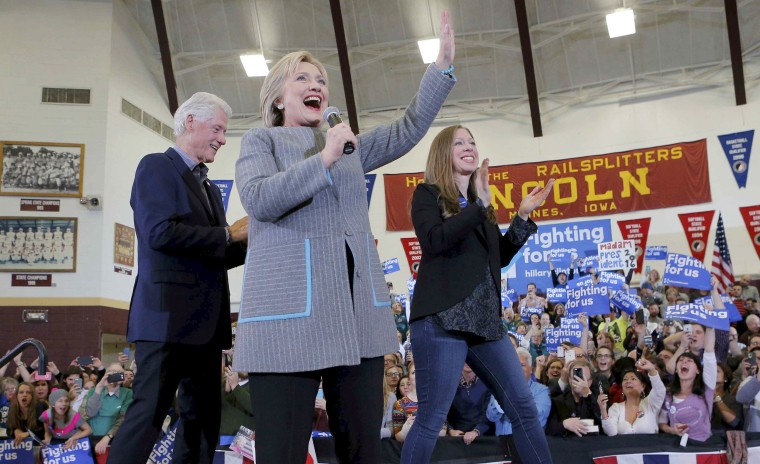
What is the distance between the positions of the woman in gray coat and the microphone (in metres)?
0.02

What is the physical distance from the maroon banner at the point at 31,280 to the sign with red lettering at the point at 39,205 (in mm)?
1237

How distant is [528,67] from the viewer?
15242mm

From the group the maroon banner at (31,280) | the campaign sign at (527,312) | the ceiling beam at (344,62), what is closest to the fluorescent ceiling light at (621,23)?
the ceiling beam at (344,62)

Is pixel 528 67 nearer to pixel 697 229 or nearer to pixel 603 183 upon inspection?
pixel 603 183

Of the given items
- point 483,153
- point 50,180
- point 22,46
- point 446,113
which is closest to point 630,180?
point 483,153

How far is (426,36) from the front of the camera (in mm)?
15781

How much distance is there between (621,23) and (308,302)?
557 inches

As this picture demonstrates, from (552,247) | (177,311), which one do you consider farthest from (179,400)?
(552,247)

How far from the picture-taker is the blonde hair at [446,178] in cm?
303

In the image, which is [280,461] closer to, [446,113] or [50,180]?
[50,180]

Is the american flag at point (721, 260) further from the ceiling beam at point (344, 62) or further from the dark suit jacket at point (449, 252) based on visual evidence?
the dark suit jacket at point (449, 252)

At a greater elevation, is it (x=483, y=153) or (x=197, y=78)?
(x=197, y=78)

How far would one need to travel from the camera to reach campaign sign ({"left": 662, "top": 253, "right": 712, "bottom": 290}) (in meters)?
8.09

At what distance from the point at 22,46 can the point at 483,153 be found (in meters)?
9.71
